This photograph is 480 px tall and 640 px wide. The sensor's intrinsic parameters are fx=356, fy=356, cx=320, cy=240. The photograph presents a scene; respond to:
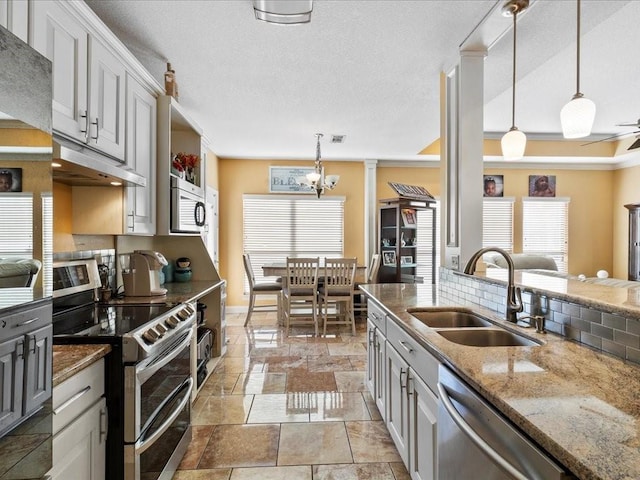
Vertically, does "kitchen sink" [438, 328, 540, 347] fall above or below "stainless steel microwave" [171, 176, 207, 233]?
below

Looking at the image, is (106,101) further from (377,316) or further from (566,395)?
(566,395)

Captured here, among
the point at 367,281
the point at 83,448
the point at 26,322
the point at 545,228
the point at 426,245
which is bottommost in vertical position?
the point at 83,448

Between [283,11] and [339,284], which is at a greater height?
[283,11]

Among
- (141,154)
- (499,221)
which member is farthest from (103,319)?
(499,221)

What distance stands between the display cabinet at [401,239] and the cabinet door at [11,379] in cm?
507

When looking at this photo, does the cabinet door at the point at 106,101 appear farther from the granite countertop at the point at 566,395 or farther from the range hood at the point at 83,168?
the granite countertop at the point at 566,395

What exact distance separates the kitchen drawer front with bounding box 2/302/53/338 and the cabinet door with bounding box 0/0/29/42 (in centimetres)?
109

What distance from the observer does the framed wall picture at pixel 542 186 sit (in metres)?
6.14

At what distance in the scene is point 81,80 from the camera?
1814 mm

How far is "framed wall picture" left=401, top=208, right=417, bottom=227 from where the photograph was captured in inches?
217

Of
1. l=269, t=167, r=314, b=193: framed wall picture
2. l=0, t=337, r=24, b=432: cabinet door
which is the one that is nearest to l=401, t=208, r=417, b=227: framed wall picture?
l=269, t=167, r=314, b=193: framed wall picture

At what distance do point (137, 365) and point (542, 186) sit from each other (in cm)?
670

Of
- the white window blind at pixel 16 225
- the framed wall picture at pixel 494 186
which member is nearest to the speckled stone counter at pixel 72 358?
the white window blind at pixel 16 225

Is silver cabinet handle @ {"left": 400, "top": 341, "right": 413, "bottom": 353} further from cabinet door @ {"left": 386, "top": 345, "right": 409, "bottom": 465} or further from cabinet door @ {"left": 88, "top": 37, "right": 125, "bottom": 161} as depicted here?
cabinet door @ {"left": 88, "top": 37, "right": 125, "bottom": 161}
